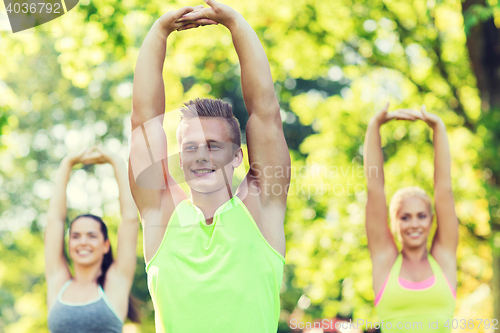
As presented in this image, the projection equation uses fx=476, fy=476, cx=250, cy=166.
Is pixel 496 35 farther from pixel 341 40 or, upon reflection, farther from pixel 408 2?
pixel 341 40

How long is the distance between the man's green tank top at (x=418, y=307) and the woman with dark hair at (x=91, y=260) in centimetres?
181

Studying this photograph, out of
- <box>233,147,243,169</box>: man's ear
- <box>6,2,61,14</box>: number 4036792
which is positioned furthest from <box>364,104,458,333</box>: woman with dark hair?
<box>6,2,61,14</box>: number 4036792

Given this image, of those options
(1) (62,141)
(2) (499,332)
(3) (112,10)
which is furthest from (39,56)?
(2) (499,332)

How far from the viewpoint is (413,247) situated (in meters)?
3.27

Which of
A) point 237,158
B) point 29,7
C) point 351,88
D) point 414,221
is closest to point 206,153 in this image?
point 237,158

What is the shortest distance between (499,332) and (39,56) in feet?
56.4

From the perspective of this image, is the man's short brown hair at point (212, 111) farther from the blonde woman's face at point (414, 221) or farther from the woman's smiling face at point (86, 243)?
the woman's smiling face at point (86, 243)

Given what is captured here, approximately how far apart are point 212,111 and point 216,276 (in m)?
0.68

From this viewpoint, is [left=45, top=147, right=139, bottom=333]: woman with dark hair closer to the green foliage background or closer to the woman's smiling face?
the woman's smiling face

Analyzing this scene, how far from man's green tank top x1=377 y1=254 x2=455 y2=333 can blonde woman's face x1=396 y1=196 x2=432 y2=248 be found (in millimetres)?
220

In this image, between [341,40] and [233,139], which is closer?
[233,139]

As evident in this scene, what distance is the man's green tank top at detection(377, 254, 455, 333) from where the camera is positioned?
3.00 m

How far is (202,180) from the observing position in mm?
1896
